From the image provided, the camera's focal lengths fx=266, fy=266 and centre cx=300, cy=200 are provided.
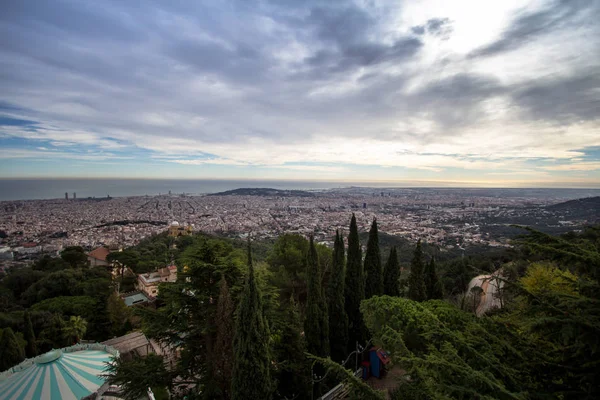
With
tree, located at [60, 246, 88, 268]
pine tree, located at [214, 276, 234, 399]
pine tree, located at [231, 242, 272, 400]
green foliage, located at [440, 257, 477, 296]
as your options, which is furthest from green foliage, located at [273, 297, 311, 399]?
tree, located at [60, 246, 88, 268]

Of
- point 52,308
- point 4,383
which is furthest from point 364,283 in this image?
point 52,308

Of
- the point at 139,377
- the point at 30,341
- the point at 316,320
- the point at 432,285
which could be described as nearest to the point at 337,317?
the point at 316,320

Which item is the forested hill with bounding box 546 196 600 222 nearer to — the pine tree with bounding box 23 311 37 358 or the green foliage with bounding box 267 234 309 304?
the green foliage with bounding box 267 234 309 304

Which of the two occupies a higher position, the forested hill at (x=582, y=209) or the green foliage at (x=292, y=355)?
the forested hill at (x=582, y=209)

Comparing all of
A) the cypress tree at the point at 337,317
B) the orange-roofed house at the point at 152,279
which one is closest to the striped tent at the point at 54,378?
the cypress tree at the point at 337,317

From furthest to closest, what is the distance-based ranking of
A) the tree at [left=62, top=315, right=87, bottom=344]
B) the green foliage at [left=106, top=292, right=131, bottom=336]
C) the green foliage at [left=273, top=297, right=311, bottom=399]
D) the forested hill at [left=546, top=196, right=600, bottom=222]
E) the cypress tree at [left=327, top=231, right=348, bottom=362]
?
1. the forested hill at [left=546, top=196, right=600, bottom=222]
2. the green foliage at [left=106, top=292, right=131, bottom=336]
3. the tree at [left=62, top=315, right=87, bottom=344]
4. the cypress tree at [left=327, top=231, right=348, bottom=362]
5. the green foliage at [left=273, top=297, right=311, bottom=399]

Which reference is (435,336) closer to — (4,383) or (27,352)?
(4,383)

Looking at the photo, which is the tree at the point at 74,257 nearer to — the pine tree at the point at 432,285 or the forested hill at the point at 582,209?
the pine tree at the point at 432,285
